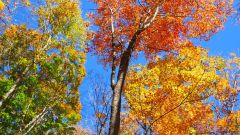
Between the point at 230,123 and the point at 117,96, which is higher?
the point at 230,123

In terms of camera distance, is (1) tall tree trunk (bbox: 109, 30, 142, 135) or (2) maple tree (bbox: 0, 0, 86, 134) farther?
(2) maple tree (bbox: 0, 0, 86, 134)

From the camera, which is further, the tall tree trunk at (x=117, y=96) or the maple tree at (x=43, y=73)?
the maple tree at (x=43, y=73)

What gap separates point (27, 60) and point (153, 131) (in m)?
9.44

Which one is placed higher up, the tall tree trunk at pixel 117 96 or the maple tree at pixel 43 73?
the maple tree at pixel 43 73

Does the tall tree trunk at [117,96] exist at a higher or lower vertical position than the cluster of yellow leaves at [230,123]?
lower

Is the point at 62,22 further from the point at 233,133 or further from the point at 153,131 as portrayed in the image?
the point at 233,133

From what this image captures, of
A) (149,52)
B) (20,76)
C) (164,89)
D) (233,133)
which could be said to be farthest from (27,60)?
(233,133)

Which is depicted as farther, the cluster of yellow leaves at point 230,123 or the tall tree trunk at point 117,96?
the cluster of yellow leaves at point 230,123

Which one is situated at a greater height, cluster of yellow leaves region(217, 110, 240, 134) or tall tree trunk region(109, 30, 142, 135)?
cluster of yellow leaves region(217, 110, 240, 134)

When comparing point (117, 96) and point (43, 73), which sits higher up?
point (43, 73)

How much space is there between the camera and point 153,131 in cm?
1828

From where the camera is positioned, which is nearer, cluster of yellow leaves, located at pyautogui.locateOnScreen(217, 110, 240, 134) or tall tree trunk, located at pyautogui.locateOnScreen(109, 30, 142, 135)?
tall tree trunk, located at pyautogui.locateOnScreen(109, 30, 142, 135)

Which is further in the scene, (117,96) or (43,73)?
(43,73)

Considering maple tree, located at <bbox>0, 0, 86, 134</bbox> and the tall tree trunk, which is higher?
maple tree, located at <bbox>0, 0, 86, 134</bbox>
